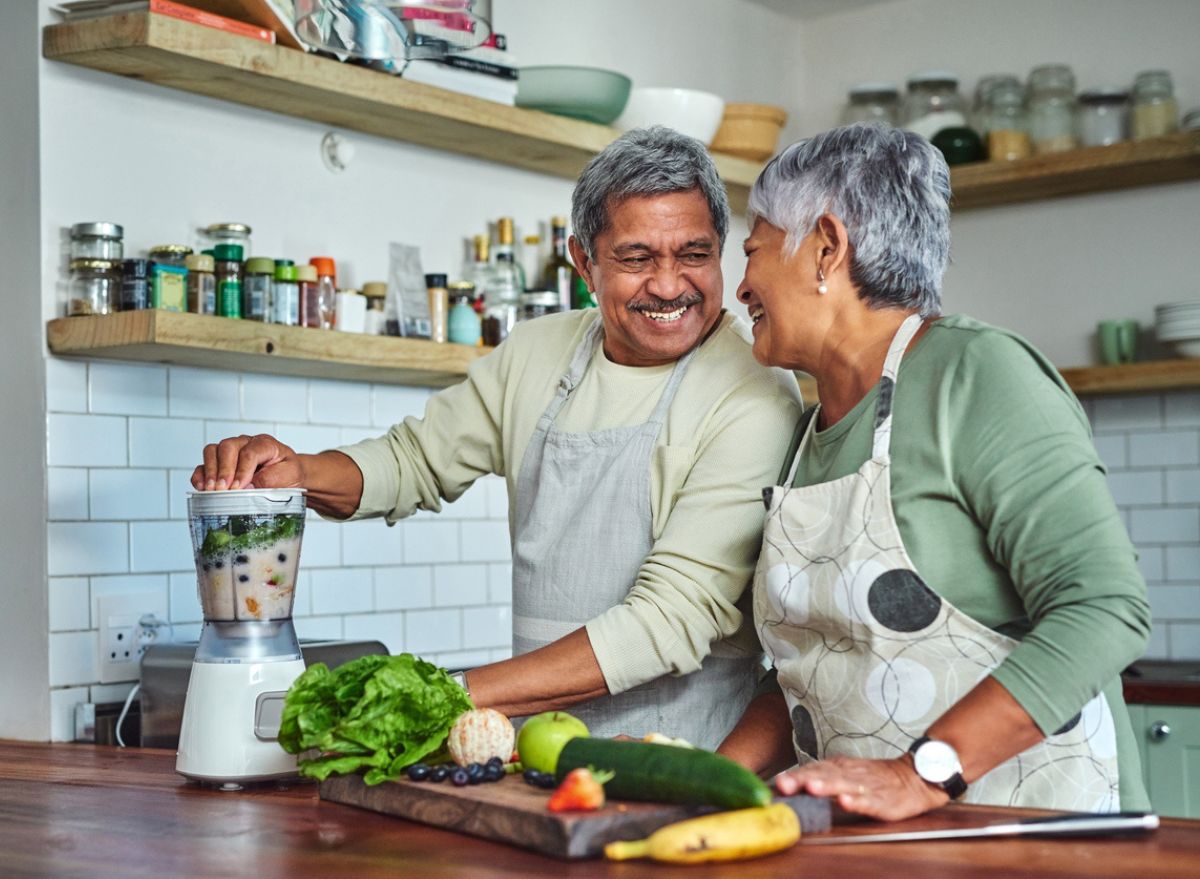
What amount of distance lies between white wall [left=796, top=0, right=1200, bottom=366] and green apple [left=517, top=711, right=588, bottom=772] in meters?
3.09

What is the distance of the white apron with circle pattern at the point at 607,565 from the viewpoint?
223 cm

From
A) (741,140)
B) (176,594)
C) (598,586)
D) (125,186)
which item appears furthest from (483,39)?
(741,140)

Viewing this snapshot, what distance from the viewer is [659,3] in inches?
172

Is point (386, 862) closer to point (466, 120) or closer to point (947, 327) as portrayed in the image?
point (947, 327)

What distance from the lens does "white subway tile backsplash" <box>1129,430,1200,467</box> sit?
4.14 metres

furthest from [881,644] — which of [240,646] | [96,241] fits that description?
[96,241]

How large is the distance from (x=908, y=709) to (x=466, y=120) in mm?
1967

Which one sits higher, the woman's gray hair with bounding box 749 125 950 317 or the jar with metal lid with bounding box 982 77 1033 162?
the jar with metal lid with bounding box 982 77 1033 162

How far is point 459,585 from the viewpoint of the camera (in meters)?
3.66

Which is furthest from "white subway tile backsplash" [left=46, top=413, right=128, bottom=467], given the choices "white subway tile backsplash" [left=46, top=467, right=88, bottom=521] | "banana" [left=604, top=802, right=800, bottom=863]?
"banana" [left=604, top=802, right=800, bottom=863]

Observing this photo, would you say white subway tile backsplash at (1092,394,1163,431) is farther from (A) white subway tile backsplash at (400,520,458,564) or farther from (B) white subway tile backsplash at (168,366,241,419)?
(B) white subway tile backsplash at (168,366,241,419)

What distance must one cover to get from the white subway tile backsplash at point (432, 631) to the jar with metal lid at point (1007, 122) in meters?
2.10

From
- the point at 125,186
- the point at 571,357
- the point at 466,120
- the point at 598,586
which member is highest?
the point at 466,120

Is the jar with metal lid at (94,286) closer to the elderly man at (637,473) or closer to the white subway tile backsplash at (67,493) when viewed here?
the white subway tile backsplash at (67,493)
